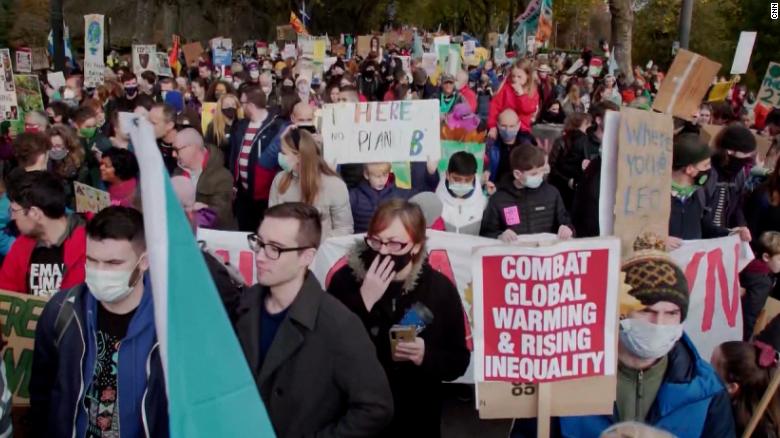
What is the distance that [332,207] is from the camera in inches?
208

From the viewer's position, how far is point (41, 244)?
3.86m

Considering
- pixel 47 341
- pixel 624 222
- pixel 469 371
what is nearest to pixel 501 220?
pixel 469 371

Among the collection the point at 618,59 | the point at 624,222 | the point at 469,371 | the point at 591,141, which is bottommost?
the point at 469,371

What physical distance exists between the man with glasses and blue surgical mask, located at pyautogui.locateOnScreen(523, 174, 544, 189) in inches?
106

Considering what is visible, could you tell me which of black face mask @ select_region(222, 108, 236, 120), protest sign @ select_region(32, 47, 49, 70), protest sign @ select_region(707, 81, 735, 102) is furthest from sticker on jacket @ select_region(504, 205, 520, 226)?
protest sign @ select_region(32, 47, 49, 70)

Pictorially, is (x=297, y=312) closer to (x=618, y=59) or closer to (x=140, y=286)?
(x=140, y=286)

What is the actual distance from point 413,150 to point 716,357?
315 centimetres

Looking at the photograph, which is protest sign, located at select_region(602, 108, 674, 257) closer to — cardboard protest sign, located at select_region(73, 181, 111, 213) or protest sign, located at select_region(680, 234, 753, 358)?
protest sign, located at select_region(680, 234, 753, 358)

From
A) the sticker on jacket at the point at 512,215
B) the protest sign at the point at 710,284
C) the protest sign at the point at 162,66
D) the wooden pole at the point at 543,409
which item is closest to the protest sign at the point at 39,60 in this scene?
the protest sign at the point at 162,66

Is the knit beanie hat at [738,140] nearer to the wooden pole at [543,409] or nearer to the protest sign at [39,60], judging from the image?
the wooden pole at [543,409]

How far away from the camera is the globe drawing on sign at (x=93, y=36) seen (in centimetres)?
1288

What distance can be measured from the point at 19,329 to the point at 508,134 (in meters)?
4.68

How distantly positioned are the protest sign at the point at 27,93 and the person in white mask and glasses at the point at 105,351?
833cm

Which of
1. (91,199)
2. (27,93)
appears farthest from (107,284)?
(27,93)
